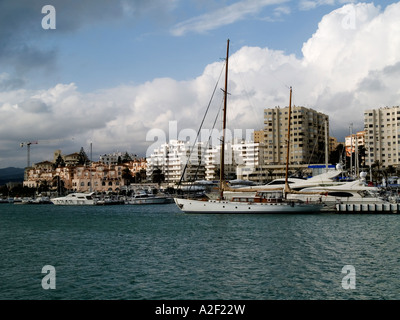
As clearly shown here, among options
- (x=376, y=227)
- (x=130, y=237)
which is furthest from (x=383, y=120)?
(x=130, y=237)

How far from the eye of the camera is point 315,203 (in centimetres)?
6303

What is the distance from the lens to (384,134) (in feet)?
528

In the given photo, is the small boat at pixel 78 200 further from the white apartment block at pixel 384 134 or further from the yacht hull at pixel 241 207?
the white apartment block at pixel 384 134

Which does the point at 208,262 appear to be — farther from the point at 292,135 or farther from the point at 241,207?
the point at 292,135

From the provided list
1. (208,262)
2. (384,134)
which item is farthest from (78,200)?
Result: (384,134)

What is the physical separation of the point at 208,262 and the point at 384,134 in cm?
14869

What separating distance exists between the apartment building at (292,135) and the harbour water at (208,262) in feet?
380

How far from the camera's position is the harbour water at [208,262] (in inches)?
846

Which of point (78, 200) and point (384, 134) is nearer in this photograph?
point (78, 200)

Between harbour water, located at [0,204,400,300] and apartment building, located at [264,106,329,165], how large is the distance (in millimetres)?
115967

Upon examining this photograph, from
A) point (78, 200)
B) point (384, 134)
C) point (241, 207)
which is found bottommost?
point (78, 200)

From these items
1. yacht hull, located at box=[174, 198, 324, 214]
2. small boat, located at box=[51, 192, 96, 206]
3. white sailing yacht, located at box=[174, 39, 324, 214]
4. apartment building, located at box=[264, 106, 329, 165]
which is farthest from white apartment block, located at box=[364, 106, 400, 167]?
yacht hull, located at box=[174, 198, 324, 214]

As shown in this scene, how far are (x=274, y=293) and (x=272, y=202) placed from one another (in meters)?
39.7

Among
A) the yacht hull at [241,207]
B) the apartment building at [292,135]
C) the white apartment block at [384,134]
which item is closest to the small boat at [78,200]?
the yacht hull at [241,207]
